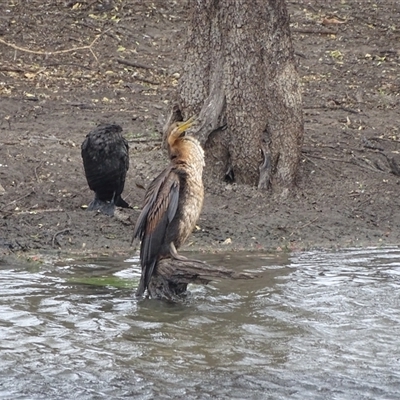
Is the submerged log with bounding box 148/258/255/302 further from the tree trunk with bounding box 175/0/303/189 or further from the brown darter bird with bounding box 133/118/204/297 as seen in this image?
the tree trunk with bounding box 175/0/303/189

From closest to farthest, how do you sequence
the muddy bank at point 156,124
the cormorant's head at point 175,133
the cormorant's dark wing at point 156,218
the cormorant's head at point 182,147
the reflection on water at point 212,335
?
the reflection on water at point 212,335 < the cormorant's dark wing at point 156,218 < the cormorant's head at point 182,147 < the cormorant's head at point 175,133 < the muddy bank at point 156,124

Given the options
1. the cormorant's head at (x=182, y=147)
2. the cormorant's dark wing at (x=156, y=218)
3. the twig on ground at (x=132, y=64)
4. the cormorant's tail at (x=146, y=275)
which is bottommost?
the cormorant's tail at (x=146, y=275)

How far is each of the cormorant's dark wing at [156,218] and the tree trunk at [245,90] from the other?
3233 millimetres

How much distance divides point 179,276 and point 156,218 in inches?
18.6

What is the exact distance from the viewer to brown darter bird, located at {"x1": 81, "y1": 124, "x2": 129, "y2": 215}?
9.62 m

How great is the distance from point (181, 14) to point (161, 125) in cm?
555

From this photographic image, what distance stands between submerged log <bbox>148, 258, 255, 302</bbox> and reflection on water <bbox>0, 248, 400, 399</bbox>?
0.35 feet

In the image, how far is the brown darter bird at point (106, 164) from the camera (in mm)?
9625

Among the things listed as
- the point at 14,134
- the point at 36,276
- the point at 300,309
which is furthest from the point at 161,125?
the point at 300,309

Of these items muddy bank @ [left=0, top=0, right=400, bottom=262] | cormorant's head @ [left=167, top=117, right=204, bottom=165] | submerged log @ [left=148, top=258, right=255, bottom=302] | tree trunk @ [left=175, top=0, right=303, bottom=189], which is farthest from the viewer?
tree trunk @ [left=175, top=0, right=303, bottom=189]

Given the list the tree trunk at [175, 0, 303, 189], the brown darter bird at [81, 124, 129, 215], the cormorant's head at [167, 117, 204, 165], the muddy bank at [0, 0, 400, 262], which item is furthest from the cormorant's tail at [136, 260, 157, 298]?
the tree trunk at [175, 0, 303, 189]

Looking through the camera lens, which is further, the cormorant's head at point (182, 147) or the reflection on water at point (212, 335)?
the cormorant's head at point (182, 147)

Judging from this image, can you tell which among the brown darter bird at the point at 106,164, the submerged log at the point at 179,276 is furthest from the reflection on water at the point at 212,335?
the brown darter bird at the point at 106,164

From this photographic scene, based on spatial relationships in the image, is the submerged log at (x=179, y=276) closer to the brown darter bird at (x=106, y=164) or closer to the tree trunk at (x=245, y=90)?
the brown darter bird at (x=106, y=164)
